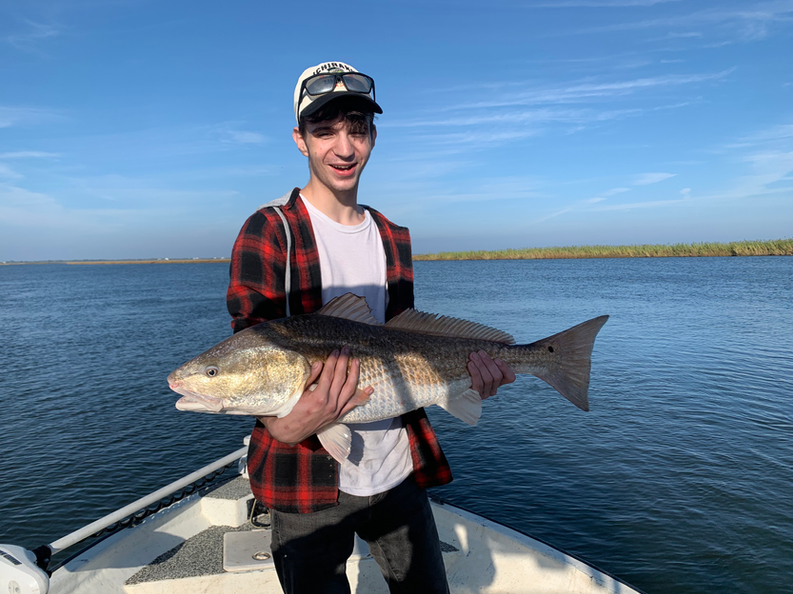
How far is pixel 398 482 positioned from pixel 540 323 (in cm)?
2463

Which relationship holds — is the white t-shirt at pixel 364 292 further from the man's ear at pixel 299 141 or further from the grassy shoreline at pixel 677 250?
the grassy shoreline at pixel 677 250

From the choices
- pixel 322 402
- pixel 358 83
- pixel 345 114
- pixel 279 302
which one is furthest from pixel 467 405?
pixel 358 83

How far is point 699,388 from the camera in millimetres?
14984

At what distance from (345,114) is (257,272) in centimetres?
98

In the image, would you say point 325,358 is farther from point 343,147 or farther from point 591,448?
point 591,448

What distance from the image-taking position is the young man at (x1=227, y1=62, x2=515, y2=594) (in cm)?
248

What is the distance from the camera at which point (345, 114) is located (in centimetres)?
276

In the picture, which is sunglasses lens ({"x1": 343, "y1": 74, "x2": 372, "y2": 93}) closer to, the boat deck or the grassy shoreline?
the boat deck

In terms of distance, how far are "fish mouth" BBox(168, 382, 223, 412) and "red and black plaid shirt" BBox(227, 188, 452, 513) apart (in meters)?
0.30

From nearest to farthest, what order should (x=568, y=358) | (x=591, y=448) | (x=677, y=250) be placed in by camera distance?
(x=568, y=358)
(x=591, y=448)
(x=677, y=250)

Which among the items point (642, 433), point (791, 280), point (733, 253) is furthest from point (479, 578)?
point (733, 253)

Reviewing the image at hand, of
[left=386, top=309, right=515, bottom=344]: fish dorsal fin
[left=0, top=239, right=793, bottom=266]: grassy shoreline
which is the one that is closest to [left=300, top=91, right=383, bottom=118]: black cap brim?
[left=386, top=309, right=515, bottom=344]: fish dorsal fin

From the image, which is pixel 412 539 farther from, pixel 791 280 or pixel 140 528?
pixel 791 280

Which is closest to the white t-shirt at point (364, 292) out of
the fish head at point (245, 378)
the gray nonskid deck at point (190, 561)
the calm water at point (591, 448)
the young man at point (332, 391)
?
the young man at point (332, 391)
